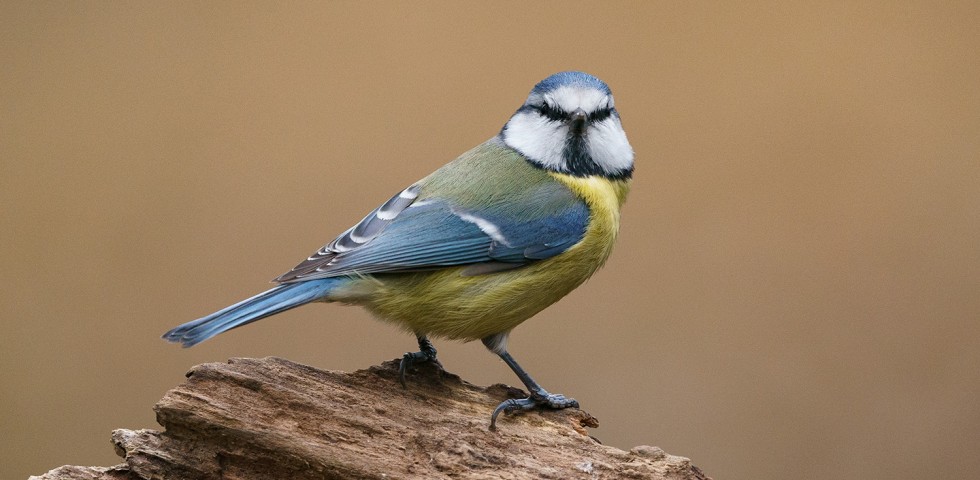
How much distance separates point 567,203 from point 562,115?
22 cm

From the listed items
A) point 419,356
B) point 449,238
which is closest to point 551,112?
point 449,238

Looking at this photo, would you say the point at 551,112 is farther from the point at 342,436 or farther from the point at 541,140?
the point at 342,436

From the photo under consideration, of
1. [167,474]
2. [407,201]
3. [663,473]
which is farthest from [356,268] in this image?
[663,473]

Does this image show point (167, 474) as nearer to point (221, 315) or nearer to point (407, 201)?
point (221, 315)

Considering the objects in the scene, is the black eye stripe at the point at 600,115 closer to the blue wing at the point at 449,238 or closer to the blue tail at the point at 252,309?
the blue wing at the point at 449,238

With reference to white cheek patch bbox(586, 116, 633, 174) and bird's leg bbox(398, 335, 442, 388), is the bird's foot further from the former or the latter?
white cheek patch bbox(586, 116, 633, 174)

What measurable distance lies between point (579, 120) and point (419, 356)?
27.2 inches

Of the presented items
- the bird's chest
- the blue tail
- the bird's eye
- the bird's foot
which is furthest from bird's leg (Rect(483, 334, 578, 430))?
the bird's eye

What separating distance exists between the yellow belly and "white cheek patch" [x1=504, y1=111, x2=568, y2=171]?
21 cm

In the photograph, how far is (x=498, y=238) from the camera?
6.45 ft

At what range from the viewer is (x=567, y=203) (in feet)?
6.73

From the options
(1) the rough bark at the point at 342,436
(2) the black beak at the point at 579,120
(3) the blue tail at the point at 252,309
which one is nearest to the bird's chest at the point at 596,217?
(2) the black beak at the point at 579,120

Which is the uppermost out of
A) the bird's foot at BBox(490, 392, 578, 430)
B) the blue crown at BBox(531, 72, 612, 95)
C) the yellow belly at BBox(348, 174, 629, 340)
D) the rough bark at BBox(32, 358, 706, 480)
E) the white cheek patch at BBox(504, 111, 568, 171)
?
the blue crown at BBox(531, 72, 612, 95)

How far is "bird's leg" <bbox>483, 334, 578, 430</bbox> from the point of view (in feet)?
6.51
